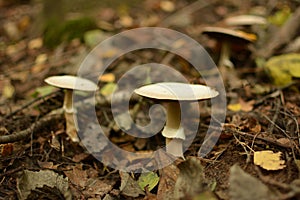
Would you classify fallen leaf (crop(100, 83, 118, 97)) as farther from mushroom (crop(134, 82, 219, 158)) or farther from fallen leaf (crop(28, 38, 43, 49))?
fallen leaf (crop(28, 38, 43, 49))

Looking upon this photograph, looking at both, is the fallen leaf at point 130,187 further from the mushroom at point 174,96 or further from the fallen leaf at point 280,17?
the fallen leaf at point 280,17

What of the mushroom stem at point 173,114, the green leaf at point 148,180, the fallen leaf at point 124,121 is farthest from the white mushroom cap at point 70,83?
the green leaf at point 148,180

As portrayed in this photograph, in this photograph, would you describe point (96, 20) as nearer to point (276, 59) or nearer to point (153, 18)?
point (153, 18)

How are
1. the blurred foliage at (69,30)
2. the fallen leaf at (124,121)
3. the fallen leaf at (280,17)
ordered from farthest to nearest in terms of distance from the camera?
the blurred foliage at (69,30)
the fallen leaf at (280,17)
the fallen leaf at (124,121)

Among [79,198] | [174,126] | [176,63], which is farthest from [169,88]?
[176,63]

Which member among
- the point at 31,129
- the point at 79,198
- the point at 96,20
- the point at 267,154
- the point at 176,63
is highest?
the point at 96,20

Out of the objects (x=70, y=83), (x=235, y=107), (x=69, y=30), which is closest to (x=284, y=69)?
(x=235, y=107)

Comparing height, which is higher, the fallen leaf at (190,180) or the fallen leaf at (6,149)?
the fallen leaf at (190,180)

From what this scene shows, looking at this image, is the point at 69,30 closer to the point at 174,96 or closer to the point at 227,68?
the point at 227,68
